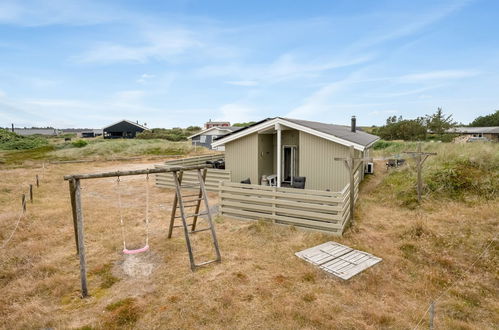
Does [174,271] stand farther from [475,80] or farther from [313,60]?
[475,80]

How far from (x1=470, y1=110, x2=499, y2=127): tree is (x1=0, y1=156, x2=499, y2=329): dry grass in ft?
237

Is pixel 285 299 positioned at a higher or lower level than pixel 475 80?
lower

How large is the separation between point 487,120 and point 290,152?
75.3 meters

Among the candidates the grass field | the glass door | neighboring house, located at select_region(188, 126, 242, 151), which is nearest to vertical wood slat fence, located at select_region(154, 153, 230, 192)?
the glass door

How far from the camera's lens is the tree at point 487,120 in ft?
204

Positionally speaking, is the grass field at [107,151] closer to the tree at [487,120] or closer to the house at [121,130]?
the house at [121,130]

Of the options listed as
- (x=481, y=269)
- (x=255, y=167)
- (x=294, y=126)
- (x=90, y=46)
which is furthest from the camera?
(x=90, y=46)

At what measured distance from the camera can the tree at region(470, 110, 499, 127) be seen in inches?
2444

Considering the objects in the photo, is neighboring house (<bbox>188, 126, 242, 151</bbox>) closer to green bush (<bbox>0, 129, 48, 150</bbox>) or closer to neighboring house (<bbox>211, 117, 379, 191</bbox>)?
green bush (<bbox>0, 129, 48, 150</bbox>)

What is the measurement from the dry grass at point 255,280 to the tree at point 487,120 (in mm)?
72366

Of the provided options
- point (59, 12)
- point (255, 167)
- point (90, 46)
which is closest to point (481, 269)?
point (255, 167)

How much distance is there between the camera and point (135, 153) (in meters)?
38.1

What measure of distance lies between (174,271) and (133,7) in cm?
1438

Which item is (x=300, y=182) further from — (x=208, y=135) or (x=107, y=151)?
(x=107, y=151)
